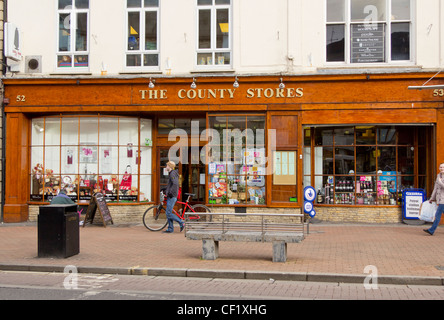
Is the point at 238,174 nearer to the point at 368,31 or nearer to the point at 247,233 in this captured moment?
the point at 368,31

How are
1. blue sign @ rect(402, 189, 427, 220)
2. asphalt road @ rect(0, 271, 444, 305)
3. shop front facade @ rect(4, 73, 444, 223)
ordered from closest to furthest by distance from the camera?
asphalt road @ rect(0, 271, 444, 305) < blue sign @ rect(402, 189, 427, 220) < shop front facade @ rect(4, 73, 444, 223)

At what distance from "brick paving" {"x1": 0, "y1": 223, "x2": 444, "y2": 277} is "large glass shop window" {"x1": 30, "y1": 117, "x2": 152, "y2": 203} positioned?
2.00m

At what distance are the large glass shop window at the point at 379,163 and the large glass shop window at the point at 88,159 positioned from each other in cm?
622

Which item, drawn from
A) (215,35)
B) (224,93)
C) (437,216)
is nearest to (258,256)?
(437,216)

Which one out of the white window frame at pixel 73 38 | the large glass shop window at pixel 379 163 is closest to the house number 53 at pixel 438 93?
the large glass shop window at pixel 379 163

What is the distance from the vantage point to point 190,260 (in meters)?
9.55

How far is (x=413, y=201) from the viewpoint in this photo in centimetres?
1484

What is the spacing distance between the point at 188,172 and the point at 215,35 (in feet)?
14.5

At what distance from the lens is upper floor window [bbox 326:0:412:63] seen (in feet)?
49.5

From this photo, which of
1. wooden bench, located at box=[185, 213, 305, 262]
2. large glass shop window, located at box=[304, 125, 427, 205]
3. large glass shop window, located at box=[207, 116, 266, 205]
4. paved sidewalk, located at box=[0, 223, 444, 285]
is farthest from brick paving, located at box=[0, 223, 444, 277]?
large glass shop window, located at box=[207, 116, 266, 205]

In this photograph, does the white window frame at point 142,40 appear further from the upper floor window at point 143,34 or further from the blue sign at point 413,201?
the blue sign at point 413,201

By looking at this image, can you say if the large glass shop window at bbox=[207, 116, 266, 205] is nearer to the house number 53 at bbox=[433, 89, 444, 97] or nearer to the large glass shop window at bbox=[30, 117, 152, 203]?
the large glass shop window at bbox=[30, 117, 152, 203]

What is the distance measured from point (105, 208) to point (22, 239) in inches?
122

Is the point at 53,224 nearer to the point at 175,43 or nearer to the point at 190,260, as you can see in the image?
the point at 190,260
